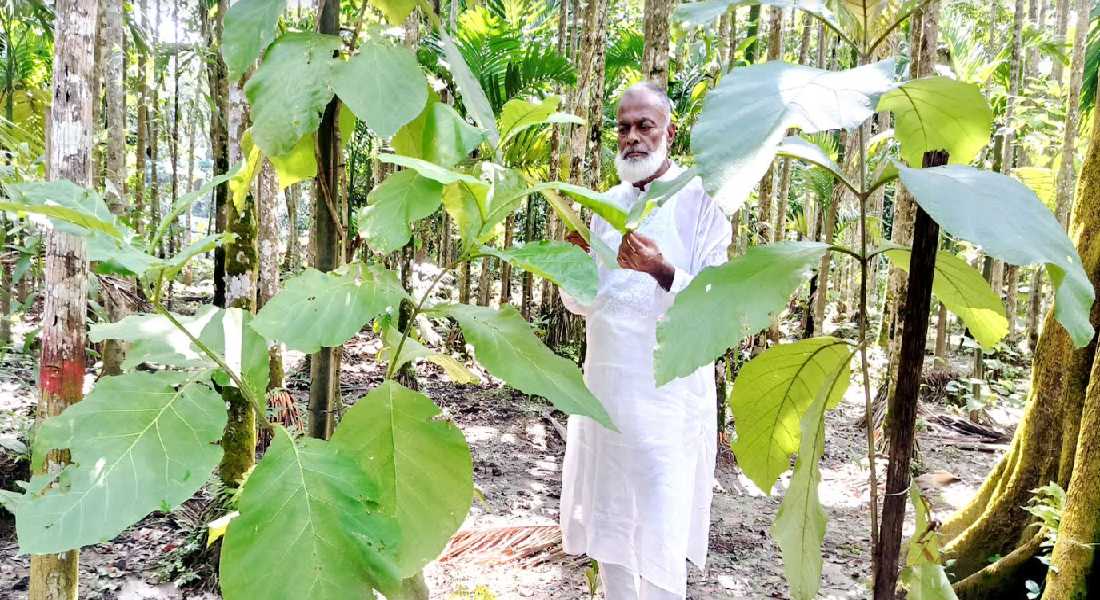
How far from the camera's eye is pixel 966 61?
9.22 m

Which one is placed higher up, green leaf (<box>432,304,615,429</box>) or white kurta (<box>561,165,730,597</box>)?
green leaf (<box>432,304,615,429</box>)

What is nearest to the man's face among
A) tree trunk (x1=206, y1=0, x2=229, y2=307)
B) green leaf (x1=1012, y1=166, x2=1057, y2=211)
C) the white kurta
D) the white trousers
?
the white kurta

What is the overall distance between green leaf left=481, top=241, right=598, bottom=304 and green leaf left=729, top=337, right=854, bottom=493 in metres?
0.31

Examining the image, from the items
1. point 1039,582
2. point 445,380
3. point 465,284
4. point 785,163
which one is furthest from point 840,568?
point 785,163

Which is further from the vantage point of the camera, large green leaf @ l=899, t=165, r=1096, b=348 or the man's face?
the man's face

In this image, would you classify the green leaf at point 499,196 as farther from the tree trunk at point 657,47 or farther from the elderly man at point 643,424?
the tree trunk at point 657,47

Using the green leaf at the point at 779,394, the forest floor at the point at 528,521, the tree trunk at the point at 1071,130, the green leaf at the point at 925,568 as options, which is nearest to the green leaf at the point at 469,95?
the green leaf at the point at 779,394

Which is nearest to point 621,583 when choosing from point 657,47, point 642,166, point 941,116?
point 642,166

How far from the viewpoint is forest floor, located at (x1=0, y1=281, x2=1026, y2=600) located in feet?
12.6

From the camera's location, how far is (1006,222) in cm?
56

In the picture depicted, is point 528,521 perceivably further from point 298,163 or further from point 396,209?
point 396,209

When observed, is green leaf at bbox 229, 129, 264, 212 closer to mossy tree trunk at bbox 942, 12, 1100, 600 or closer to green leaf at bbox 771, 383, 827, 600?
green leaf at bbox 771, 383, 827, 600

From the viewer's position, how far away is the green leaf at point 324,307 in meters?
0.71

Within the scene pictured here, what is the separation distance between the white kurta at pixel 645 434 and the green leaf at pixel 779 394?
1397mm
